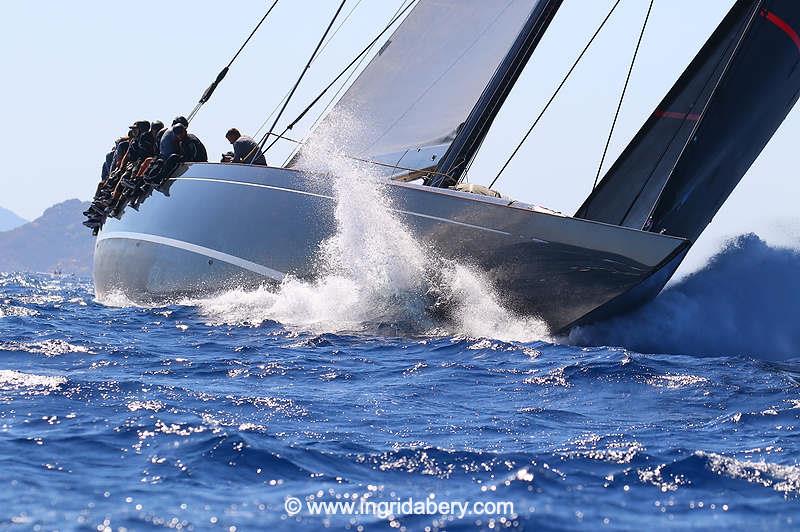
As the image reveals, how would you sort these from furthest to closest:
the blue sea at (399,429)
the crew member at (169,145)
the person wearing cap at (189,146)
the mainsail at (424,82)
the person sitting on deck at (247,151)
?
the person wearing cap at (189,146) < the crew member at (169,145) < the person sitting on deck at (247,151) < the mainsail at (424,82) < the blue sea at (399,429)

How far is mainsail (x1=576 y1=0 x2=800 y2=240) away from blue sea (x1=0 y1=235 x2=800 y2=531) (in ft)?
3.12

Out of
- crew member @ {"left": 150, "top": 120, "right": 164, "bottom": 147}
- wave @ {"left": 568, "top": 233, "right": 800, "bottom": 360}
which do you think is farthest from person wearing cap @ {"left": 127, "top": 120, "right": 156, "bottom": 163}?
wave @ {"left": 568, "top": 233, "right": 800, "bottom": 360}

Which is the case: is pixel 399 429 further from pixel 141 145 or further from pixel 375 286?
pixel 141 145

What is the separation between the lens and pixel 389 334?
8719 mm

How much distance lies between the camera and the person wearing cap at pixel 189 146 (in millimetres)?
12195

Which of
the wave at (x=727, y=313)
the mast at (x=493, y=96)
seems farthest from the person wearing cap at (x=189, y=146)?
the wave at (x=727, y=313)

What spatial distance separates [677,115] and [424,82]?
264cm

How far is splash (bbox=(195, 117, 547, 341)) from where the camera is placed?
8695mm

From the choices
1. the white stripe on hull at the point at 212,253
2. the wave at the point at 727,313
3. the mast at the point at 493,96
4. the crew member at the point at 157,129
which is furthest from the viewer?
the crew member at the point at 157,129

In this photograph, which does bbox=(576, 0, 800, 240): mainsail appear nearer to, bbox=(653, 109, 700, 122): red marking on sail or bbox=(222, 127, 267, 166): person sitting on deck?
bbox=(653, 109, 700, 122): red marking on sail

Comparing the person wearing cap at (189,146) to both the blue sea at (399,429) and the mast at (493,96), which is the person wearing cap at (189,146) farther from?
the blue sea at (399,429)

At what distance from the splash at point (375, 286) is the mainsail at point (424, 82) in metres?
0.48

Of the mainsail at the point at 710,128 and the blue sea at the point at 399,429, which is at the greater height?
the mainsail at the point at 710,128

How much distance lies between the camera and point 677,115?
872 centimetres
